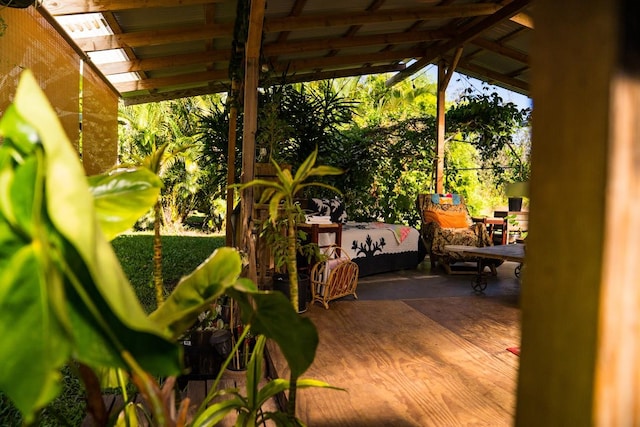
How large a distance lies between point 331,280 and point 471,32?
14.3 feet

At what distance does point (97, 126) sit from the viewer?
465 cm

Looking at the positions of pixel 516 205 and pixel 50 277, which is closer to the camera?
pixel 50 277

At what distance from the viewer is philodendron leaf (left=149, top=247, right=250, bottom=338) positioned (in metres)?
0.60

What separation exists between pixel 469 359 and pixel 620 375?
1.96 metres

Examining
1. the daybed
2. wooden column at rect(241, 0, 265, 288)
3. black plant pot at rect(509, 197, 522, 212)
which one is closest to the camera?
wooden column at rect(241, 0, 265, 288)

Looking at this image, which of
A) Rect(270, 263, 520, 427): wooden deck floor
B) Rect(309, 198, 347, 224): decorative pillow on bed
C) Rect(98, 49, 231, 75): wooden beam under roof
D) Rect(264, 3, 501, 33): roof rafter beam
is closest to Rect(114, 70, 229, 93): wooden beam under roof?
Rect(98, 49, 231, 75): wooden beam under roof

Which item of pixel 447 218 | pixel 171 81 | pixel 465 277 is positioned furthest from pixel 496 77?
pixel 171 81

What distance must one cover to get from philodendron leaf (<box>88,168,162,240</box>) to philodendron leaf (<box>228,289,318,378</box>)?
8.3 inches

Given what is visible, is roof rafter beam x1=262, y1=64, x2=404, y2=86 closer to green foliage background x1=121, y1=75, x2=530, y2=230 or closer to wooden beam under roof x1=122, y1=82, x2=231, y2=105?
green foliage background x1=121, y1=75, x2=530, y2=230

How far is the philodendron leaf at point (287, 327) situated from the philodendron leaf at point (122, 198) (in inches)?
8.3

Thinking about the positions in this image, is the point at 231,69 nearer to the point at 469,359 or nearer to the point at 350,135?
the point at 350,135

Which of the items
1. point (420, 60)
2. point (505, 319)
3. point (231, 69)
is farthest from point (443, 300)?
point (420, 60)

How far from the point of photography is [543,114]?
48cm

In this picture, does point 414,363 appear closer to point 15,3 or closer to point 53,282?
point 53,282
